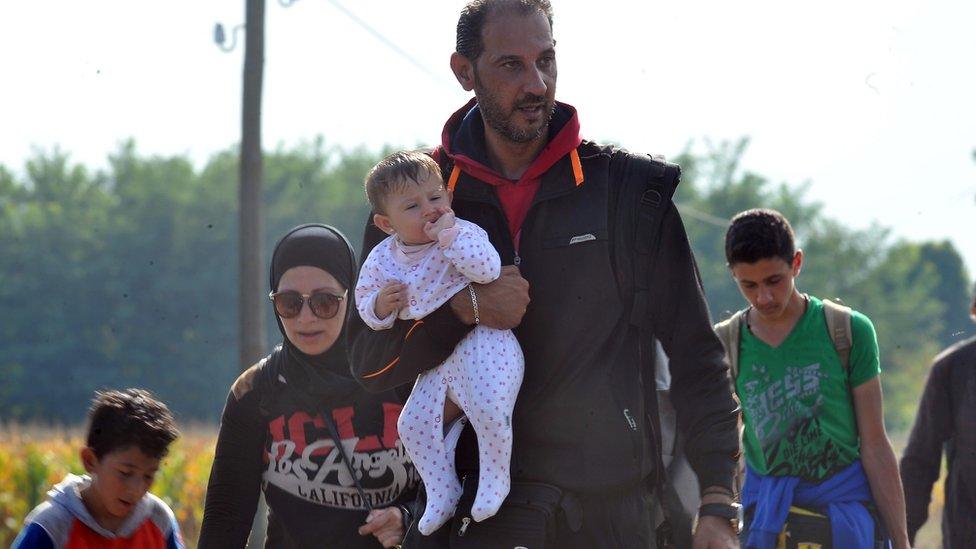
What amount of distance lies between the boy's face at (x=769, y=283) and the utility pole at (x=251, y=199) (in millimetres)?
7180

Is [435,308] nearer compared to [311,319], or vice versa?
[435,308]

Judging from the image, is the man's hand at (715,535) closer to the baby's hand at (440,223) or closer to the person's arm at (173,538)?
the baby's hand at (440,223)

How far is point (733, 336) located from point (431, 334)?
2329mm

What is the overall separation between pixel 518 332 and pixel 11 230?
247ft

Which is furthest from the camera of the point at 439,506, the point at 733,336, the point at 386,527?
the point at 733,336

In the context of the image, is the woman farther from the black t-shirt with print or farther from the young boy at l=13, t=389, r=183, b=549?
the young boy at l=13, t=389, r=183, b=549

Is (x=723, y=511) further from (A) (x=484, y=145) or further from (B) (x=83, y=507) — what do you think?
(B) (x=83, y=507)

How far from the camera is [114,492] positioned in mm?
5059

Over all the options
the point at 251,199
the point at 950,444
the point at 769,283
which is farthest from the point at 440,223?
the point at 251,199

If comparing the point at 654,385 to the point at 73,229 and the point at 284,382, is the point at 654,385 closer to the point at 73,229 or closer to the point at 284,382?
the point at 284,382

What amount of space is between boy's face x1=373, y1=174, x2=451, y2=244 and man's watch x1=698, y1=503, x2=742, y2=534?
0.94m

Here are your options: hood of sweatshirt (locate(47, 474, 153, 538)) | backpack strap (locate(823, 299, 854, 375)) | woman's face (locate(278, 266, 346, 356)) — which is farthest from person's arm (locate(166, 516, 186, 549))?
backpack strap (locate(823, 299, 854, 375))

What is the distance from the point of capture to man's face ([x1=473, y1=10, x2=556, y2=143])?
12.4ft

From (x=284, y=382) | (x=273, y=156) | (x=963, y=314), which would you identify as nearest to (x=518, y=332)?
(x=284, y=382)
